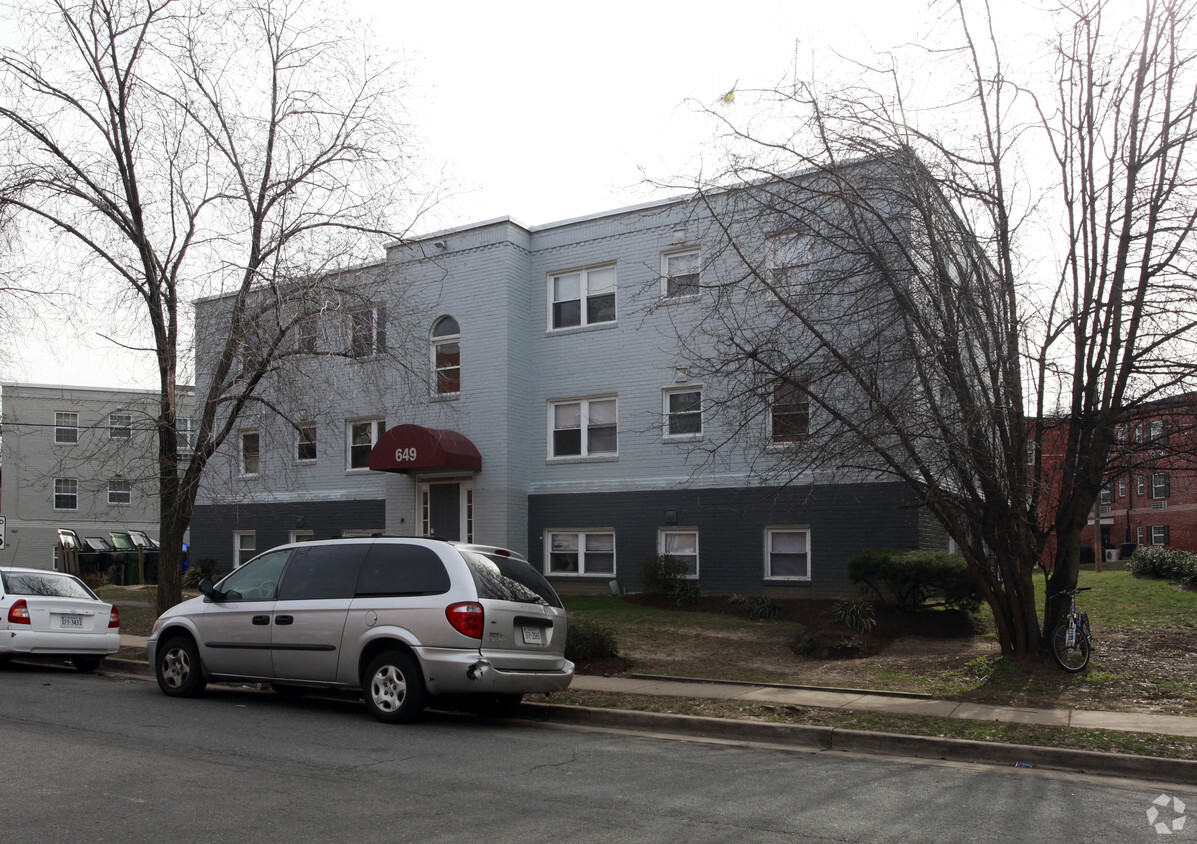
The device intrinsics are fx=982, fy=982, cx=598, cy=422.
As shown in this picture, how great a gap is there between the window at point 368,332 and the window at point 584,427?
291 inches

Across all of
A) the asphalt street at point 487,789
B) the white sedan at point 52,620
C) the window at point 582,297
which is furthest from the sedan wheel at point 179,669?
the window at point 582,297

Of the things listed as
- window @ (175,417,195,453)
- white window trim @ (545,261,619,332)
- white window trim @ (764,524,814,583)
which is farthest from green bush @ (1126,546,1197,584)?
window @ (175,417,195,453)

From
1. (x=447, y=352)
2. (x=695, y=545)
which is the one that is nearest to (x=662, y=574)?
(x=695, y=545)

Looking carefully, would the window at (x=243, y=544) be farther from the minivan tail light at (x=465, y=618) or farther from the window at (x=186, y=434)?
the minivan tail light at (x=465, y=618)

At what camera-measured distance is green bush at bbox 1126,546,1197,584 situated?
21.6 m

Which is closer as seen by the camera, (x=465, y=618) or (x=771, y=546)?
(x=465, y=618)

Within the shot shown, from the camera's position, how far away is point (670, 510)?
20.3 metres

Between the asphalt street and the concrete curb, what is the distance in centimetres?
33

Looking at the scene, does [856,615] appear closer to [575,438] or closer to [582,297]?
[575,438]

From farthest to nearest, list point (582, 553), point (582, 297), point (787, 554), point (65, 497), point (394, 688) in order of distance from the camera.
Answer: point (65, 497), point (582, 297), point (582, 553), point (787, 554), point (394, 688)

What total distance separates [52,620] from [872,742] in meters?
10.4

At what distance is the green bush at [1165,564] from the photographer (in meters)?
21.6

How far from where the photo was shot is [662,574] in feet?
63.2

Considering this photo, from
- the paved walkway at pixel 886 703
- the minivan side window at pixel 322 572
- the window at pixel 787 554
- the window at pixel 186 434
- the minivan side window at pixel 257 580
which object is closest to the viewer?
the paved walkway at pixel 886 703
